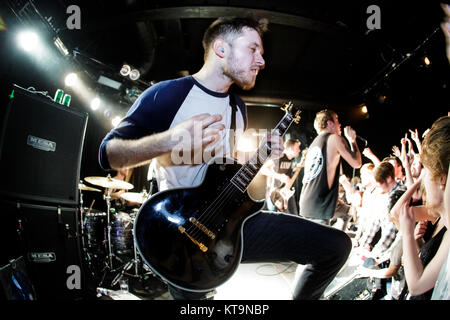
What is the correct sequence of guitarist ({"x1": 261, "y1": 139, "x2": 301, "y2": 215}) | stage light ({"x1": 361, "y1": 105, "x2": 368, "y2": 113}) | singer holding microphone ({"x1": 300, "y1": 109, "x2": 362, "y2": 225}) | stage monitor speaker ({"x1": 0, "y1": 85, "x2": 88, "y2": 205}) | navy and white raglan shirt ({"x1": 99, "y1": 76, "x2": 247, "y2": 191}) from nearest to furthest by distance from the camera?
navy and white raglan shirt ({"x1": 99, "y1": 76, "x2": 247, "y2": 191}) < stage monitor speaker ({"x1": 0, "y1": 85, "x2": 88, "y2": 205}) < singer holding microphone ({"x1": 300, "y1": 109, "x2": 362, "y2": 225}) < guitarist ({"x1": 261, "y1": 139, "x2": 301, "y2": 215}) < stage light ({"x1": 361, "y1": 105, "x2": 368, "y2": 113})

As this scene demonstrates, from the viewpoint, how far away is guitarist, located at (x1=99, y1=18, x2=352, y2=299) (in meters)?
1.35

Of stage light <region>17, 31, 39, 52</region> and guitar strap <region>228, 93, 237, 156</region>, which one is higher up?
stage light <region>17, 31, 39, 52</region>

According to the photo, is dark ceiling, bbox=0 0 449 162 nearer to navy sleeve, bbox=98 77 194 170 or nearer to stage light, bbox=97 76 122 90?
stage light, bbox=97 76 122 90

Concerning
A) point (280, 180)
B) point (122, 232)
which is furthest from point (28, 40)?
point (280, 180)

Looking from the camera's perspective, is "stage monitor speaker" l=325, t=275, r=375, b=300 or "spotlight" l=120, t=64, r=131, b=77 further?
"spotlight" l=120, t=64, r=131, b=77

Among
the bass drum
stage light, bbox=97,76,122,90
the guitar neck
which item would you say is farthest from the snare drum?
the guitar neck

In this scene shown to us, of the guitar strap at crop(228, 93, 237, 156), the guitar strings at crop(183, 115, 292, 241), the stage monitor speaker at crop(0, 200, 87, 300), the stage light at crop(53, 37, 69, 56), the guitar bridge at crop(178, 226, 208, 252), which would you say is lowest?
the stage monitor speaker at crop(0, 200, 87, 300)

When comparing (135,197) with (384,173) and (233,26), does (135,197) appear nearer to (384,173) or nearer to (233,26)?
(233,26)

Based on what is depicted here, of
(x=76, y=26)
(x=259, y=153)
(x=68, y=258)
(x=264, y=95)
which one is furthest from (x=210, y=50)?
(x=264, y=95)

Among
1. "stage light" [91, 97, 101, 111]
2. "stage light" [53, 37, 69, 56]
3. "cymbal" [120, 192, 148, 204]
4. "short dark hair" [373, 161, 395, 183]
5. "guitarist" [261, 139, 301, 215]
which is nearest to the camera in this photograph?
"short dark hair" [373, 161, 395, 183]

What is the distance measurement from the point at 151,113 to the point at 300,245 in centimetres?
140

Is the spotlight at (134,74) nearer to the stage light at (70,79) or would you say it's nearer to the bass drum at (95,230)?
the stage light at (70,79)

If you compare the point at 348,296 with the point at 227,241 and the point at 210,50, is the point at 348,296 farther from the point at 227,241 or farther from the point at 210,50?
the point at 210,50
